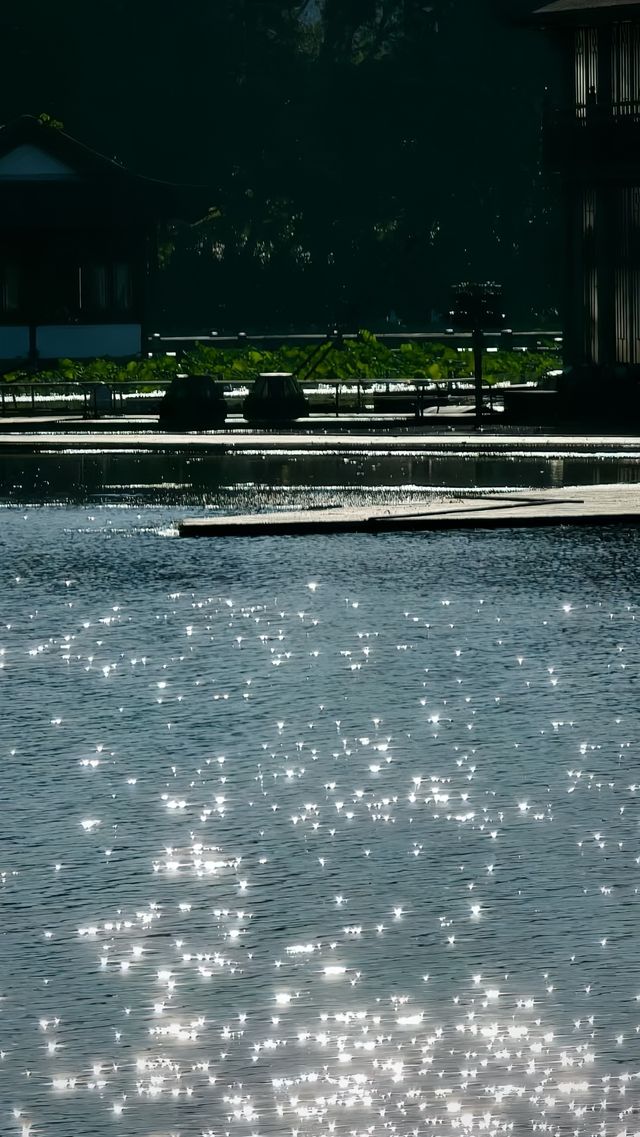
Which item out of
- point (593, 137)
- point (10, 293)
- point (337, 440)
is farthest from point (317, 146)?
point (337, 440)

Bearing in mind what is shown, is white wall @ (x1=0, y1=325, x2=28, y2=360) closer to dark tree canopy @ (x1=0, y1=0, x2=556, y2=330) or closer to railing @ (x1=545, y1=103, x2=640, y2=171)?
dark tree canopy @ (x1=0, y1=0, x2=556, y2=330)

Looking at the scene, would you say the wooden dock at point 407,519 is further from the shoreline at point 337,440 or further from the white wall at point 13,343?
the white wall at point 13,343

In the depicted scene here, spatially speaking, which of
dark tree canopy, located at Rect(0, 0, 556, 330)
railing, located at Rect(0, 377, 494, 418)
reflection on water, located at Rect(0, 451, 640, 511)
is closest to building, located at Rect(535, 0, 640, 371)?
railing, located at Rect(0, 377, 494, 418)

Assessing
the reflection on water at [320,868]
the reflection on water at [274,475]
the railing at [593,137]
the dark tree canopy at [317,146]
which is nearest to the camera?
the reflection on water at [320,868]

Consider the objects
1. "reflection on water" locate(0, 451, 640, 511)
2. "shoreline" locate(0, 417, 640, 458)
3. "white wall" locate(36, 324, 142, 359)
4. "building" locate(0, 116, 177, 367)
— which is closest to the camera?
"reflection on water" locate(0, 451, 640, 511)

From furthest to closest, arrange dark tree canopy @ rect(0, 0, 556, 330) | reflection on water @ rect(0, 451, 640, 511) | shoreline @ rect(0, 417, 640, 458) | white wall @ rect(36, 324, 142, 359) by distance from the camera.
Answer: dark tree canopy @ rect(0, 0, 556, 330) < white wall @ rect(36, 324, 142, 359) < shoreline @ rect(0, 417, 640, 458) < reflection on water @ rect(0, 451, 640, 511)

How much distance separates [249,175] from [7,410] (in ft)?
138

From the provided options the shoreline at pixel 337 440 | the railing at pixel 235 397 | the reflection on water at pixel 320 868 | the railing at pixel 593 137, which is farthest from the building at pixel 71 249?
the reflection on water at pixel 320 868

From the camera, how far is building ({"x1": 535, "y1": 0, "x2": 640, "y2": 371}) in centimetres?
4956

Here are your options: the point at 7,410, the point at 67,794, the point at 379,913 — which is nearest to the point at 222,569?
the point at 67,794

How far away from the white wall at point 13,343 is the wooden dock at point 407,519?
53.7 metres

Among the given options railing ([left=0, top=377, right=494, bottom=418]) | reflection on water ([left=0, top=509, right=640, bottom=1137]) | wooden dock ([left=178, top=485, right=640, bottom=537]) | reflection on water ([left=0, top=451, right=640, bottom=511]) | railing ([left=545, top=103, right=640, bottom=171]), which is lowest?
railing ([left=0, top=377, right=494, bottom=418])

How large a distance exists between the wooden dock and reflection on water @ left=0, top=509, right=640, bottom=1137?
20.1 feet

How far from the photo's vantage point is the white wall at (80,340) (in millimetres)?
80125
